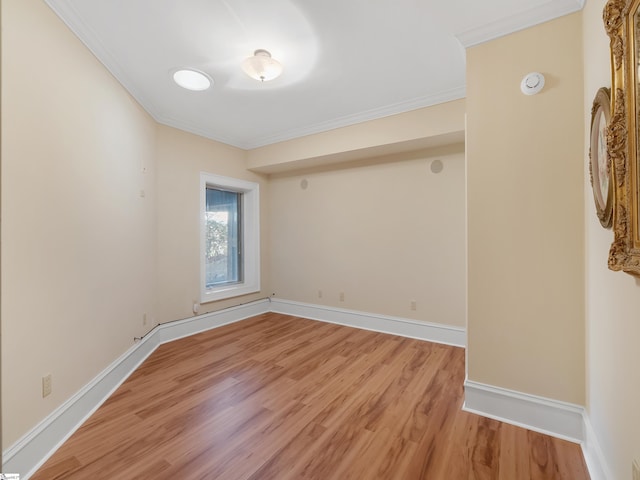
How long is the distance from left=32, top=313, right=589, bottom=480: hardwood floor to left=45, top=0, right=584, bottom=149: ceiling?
2621 mm

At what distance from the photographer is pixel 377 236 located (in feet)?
13.6

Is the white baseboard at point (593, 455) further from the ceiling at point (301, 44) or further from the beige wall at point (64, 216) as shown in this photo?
the beige wall at point (64, 216)

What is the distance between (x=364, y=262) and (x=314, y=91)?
217 cm

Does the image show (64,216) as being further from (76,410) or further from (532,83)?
(532,83)

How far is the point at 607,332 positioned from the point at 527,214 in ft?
2.66

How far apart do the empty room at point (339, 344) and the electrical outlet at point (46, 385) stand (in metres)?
0.01

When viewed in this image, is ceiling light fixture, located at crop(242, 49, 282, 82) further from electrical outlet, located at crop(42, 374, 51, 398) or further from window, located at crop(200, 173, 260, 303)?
electrical outlet, located at crop(42, 374, 51, 398)

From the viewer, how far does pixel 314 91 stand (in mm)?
3139

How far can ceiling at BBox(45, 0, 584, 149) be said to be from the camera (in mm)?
2068

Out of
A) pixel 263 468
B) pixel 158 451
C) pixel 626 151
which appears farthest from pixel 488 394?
pixel 158 451

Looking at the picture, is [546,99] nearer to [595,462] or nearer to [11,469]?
[595,462]

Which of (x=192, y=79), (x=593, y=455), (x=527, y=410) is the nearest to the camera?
(x=593, y=455)

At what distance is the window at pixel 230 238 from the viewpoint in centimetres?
458

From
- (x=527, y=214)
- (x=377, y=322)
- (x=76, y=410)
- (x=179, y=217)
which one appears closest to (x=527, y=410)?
(x=527, y=214)
